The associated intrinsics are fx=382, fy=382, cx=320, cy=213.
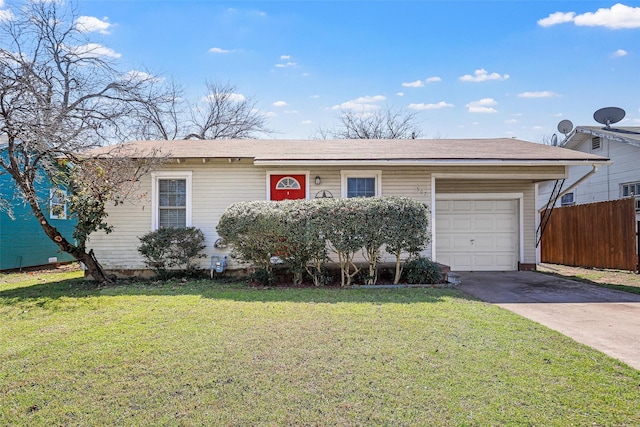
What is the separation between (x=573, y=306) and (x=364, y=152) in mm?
5370

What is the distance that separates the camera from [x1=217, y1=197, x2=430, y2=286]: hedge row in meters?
7.14

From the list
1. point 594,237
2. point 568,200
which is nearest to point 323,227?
point 594,237

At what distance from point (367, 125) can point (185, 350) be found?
25.6 metres

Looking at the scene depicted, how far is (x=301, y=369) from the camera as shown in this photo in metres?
3.50

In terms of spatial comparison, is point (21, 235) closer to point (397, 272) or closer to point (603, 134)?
Answer: point (397, 272)

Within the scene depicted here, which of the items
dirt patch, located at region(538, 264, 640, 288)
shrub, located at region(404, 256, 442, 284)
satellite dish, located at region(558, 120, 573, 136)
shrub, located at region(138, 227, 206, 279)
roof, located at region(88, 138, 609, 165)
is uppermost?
satellite dish, located at region(558, 120, 573, 136)

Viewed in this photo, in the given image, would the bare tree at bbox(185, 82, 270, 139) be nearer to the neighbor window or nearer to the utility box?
the neighbor window

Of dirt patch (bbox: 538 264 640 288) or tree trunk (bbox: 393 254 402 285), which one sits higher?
tree trunk (bbox: 393 254 402 285)

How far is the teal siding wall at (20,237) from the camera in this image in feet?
35.5

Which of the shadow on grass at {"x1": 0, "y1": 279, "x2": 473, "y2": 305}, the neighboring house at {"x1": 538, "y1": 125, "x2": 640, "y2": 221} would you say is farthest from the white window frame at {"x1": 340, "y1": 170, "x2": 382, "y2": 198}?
the neighboring house at {"x1": 538, "y1": 125, "x2": 640, "y2": 221}

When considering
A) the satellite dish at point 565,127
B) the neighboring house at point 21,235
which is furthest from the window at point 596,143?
the neighboring house at point 21,235

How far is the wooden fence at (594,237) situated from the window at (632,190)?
2091mm

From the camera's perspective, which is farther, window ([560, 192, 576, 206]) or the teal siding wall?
window ([560, 192, 576, 206])

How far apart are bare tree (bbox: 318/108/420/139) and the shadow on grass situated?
2131cm
